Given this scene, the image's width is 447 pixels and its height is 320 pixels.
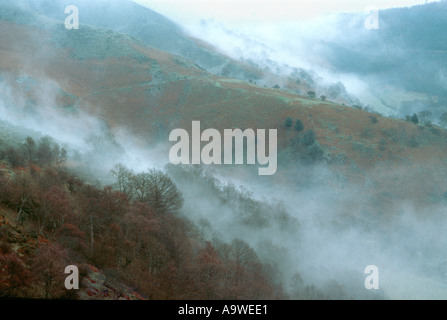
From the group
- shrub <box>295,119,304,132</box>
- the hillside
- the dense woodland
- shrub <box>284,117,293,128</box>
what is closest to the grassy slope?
the hillside

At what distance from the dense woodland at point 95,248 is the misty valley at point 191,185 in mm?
93

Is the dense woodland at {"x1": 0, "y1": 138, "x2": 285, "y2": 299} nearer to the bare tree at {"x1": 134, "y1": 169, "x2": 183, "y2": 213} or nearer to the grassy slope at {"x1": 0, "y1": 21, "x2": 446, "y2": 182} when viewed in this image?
the bare tree at {"x1": 134, "y1": 169, "x2": 183, "y2": 213}

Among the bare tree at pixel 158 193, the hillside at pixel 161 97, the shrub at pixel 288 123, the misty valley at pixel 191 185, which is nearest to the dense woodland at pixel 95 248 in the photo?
the misty valley at pixel 191 185

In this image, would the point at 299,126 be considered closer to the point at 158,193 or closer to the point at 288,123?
the point at 288,123

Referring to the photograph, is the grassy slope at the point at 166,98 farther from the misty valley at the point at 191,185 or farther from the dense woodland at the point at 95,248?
the dense woodland at the point at 95,248

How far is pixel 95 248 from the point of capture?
620 inches

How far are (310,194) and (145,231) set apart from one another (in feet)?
137

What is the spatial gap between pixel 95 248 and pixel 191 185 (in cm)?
2435

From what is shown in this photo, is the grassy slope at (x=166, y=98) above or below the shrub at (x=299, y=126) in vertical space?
above

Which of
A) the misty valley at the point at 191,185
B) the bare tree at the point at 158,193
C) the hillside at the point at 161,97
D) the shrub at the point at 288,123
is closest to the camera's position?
the misty valley at the point at 191,185

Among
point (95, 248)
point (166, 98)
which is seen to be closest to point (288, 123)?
point (166, 98)

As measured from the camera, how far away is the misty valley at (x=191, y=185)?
1524 centimetres

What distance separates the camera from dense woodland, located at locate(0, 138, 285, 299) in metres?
11.1

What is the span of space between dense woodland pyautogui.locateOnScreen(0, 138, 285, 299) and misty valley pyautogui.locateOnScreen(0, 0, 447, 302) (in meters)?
0.09
